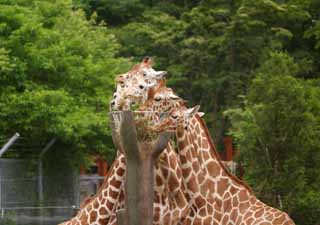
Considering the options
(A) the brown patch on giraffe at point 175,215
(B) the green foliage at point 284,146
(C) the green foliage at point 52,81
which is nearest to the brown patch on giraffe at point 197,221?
(A) the brown patch on giraffe at point 175,215

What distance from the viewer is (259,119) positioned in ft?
62.0

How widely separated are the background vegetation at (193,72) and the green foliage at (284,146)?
23mm

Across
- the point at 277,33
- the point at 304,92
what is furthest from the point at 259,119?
the point at 277,33

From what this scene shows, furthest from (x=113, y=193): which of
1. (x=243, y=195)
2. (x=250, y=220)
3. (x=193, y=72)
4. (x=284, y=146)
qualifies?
(x=193, y=72)

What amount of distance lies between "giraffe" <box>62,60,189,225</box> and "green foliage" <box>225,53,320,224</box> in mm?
5930

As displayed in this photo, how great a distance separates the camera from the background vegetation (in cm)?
1892

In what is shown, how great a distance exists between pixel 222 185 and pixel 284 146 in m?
5.87

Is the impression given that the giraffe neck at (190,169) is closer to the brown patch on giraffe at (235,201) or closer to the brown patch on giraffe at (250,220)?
the brown patch on giraffe at (235,201)

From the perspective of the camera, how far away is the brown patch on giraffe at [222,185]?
42.9 ft

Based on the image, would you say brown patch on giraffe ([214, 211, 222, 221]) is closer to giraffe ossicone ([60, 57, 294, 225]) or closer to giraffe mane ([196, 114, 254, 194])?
giraffe ossicone ([60, 57, 294, 225])

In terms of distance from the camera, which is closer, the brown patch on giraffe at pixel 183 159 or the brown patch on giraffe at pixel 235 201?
the brown patch on giraffe at pixel 235 201

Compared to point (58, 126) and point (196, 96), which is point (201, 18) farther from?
point (58, 126)

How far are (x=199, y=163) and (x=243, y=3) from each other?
60.7ft

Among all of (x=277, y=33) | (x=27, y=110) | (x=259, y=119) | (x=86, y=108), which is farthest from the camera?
(x=277, y=33)
